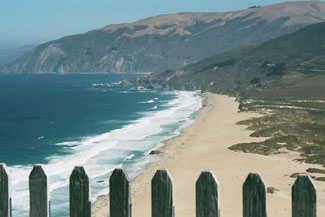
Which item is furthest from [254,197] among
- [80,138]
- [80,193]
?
[80,138]

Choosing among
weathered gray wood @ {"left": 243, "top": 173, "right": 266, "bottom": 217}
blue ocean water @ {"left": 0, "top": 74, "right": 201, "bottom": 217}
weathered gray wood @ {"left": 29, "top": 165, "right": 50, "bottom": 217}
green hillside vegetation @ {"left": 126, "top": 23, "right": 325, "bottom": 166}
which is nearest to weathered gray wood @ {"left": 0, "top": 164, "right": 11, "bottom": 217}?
weathered gray wood @ {"left": 29, "top": 165, "right": 50, "bottom": 217}

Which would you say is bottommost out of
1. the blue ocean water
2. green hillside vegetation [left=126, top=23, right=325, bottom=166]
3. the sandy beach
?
the blue ocean water

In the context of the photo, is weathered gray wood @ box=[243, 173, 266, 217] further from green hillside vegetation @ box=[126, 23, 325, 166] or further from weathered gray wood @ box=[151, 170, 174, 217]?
green hillside vegetation @ box=[126, 23, 325, 166]

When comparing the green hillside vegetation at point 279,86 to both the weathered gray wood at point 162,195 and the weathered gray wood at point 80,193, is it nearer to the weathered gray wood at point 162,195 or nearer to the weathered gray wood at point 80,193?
the weathered gray wood at point 162,195

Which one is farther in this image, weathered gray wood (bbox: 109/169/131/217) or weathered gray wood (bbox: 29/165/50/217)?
weathered gray wood (bbox: 29/165/50/217)

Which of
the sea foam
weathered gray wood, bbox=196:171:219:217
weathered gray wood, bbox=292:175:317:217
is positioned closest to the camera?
weathered gray wood, bbox=292:175:317:217

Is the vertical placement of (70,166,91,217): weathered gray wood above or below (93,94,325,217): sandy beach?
above
